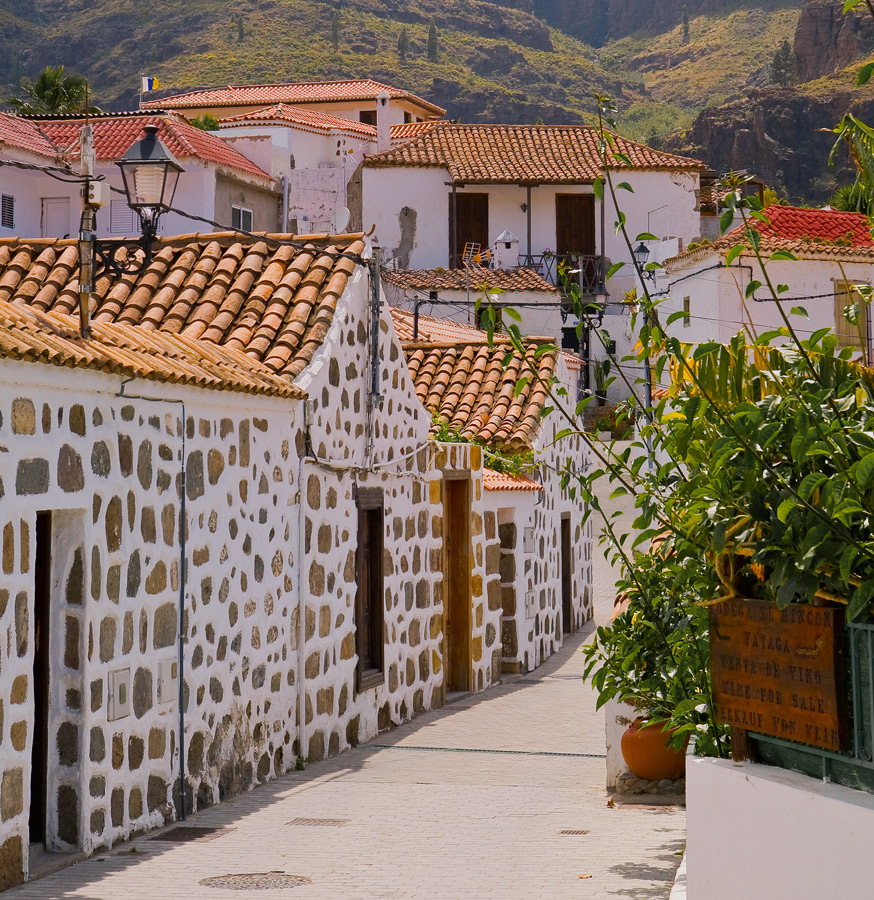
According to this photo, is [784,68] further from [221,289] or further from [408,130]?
[221,289]

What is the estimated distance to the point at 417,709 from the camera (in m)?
13.7

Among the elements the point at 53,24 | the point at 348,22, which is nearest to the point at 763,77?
the point at 348,22

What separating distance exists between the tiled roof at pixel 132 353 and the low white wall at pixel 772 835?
11.8 feet

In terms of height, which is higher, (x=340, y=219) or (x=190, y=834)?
(x=340, y=219)

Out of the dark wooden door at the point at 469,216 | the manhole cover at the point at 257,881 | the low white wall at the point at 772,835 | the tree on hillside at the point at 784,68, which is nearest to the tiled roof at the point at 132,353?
the manhole cover at the point at 257,881

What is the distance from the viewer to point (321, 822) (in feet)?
27.6

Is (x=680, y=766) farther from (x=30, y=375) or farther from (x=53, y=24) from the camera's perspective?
(x=53, y=24)

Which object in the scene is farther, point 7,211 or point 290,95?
point 290,95

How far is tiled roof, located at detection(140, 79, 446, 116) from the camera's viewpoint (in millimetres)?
56625

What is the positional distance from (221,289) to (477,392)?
7083mm

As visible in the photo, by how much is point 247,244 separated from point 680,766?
5.98 metres

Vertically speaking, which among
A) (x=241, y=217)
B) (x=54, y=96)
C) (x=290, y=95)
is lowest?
(x=241, y=217)

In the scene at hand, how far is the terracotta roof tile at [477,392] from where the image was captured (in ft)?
56.5

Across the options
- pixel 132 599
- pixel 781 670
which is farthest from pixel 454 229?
pixel 781 670
